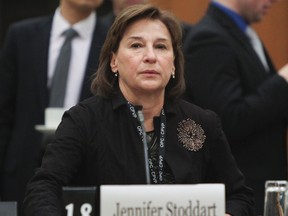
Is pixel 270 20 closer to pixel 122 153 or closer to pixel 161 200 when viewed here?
pixel 122 153

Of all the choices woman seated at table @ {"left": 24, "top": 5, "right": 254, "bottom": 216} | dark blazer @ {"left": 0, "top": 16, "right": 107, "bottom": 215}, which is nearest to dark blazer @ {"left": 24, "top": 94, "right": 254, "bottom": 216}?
woman seated at table @ {"left": 24, "top": 5, "right": 254, "bottom": 216}

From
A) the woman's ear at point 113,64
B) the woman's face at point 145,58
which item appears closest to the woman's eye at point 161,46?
the woman's face at point 145,58

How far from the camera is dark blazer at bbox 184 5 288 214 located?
5.47 metres

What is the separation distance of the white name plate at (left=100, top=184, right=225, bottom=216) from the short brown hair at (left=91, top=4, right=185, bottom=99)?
887 millimetres

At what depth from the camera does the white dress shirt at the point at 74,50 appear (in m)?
5.84

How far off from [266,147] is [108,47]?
1631 millimetres

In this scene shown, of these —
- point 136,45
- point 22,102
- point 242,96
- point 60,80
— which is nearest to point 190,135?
point 136,45

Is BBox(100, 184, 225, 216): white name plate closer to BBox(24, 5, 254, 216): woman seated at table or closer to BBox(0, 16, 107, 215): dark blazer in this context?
BBox(24, 5, 254, 216): woman seated at table

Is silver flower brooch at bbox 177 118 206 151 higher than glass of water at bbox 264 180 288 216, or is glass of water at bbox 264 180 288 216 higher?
silver flower brooch at bbox 177 118 206 151

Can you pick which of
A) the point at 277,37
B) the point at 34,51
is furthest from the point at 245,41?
the point at 277,37

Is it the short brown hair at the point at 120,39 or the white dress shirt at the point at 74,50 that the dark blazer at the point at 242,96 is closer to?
the white dress shirt at the point at 74,50

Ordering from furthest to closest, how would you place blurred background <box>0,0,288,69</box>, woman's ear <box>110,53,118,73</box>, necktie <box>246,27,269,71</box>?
blurred background <box>0,0,288,69</box> < necktie <box>246,27,269,71</box> < woman's ear <box>110,53,118,73</box>

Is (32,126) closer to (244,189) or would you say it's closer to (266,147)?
(266,147)

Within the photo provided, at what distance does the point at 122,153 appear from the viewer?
395 centimetres
